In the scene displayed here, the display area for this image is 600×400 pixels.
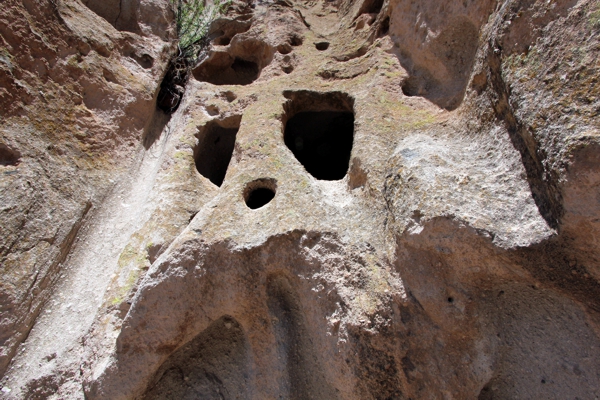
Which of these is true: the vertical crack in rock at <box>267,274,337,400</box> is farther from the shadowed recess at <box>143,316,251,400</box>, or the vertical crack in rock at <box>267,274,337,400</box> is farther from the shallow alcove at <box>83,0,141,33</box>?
the shallow alcove at <box>83,0,141,33</box>

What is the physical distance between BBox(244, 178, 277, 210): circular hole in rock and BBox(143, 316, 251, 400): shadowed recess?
775mm

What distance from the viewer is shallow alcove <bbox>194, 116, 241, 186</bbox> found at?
3.31 meters

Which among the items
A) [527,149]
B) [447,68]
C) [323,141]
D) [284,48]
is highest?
[284,48]

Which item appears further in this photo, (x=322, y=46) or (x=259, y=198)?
(x=322, y=46)

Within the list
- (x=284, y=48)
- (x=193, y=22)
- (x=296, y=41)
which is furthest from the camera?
(x=193, y=22)

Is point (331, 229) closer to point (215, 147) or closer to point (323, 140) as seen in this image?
point (215, 147)

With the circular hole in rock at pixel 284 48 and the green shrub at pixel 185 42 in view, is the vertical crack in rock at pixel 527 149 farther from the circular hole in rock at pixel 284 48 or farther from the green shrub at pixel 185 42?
the green shrub at pixel 185 42

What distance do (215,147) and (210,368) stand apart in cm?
196

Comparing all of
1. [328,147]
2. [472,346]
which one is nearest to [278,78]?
[328,147]

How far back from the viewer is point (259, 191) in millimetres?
2643

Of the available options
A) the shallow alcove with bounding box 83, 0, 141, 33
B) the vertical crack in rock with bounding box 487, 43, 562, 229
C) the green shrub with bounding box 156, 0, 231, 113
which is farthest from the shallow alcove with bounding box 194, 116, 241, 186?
the vertical crack in rock with bounding box 487, 43, 562, 229

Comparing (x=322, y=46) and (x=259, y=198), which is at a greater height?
(x=322, y=46)

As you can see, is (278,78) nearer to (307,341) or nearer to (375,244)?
(375,244)

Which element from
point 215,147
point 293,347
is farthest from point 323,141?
point 293,347
